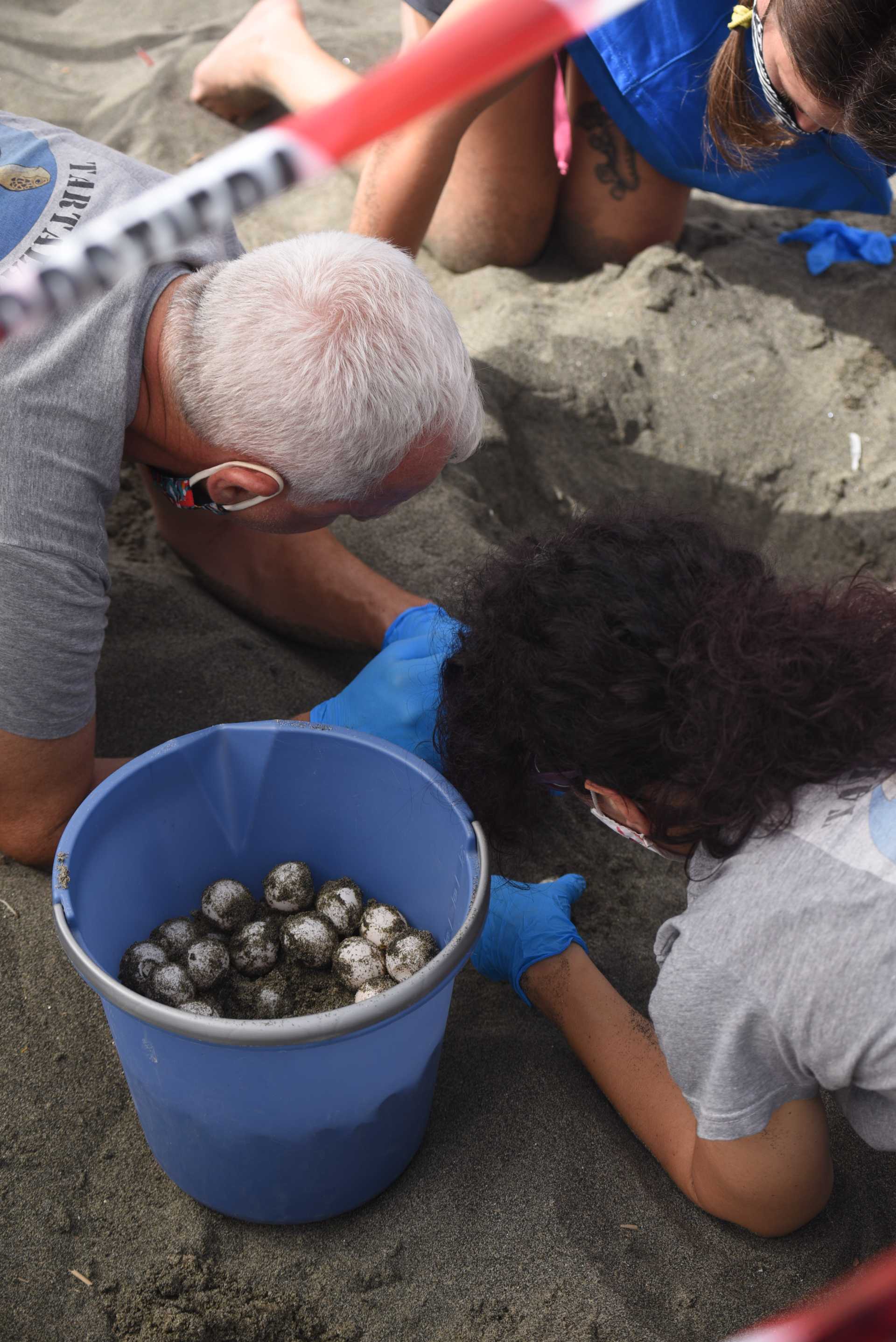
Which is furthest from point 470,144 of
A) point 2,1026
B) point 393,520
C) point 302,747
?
point 2,1026

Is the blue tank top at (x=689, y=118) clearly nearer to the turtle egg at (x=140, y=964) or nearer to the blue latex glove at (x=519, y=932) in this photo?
the blue latex glove at (x=519, y=932)

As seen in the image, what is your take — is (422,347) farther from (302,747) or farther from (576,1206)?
(576,1206)

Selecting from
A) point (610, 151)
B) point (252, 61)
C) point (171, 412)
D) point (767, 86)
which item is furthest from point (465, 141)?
point (171, 412)

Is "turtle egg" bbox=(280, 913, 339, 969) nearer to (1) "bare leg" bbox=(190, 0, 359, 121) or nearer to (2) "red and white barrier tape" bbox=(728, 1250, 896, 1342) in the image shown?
(2) "red and white barrier tape" bbox=(728, 1250, 896, 1342)

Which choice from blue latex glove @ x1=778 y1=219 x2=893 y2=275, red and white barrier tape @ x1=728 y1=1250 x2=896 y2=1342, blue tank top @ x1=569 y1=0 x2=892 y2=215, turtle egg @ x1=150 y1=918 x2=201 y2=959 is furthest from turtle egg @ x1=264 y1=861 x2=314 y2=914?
blue latex glove @ x1=778 y1=219 x2=893 y2=275

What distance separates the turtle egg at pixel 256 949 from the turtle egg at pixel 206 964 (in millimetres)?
26

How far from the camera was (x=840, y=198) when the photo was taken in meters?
2.32

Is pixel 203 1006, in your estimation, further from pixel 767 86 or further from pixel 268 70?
pixel 268 70

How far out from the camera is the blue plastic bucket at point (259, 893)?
1.01 m

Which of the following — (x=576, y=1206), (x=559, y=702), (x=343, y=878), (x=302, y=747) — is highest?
(x=559, y=702)

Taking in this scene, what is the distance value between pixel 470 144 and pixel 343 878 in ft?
5.92

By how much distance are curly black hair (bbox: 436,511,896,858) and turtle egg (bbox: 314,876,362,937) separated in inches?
14.3

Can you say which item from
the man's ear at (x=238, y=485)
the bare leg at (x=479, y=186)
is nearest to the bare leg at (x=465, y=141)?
the bare leg at (x=479, y=186)

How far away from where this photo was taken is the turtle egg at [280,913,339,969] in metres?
1.31
